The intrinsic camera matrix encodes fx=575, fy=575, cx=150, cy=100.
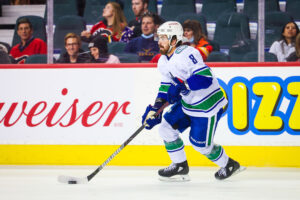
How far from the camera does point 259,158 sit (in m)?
4.54

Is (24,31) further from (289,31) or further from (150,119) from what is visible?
(289,31)

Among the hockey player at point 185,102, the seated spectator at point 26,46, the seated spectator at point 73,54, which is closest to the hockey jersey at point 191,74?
the hockey player at point 185,102

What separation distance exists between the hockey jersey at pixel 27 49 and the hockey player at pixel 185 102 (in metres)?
1.34

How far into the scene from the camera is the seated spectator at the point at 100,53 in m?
4.75

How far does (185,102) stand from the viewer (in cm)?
391

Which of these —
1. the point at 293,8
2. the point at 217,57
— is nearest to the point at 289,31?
the point at 293,8

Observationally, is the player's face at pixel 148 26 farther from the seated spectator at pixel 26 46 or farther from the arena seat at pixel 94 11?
the seated spectator at pixel 26 46

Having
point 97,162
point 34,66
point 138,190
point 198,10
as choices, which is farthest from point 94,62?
point 138,190

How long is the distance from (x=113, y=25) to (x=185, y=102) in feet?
4.95

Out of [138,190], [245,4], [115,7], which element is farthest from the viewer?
[115,7]

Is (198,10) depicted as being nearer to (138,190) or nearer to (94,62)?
(94,62)

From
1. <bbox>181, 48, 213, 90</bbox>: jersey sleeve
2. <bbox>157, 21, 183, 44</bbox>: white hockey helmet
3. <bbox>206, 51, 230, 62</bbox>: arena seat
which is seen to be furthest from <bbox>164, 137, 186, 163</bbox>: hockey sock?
<bbox>206, 51, 230, 62</bbox>: arena seat

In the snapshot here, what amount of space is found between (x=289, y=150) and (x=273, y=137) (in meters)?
0.16

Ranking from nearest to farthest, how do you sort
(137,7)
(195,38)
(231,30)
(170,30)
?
(170,30), (195,38), (231,30), (137,7)
